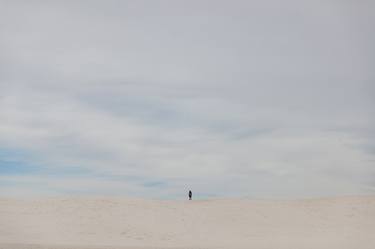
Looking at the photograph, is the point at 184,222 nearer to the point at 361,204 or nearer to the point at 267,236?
the point at 267,236

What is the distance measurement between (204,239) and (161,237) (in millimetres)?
2625

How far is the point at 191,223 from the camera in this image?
35.7 meters

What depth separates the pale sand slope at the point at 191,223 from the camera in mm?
30952

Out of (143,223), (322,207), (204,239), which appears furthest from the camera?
(322,207)

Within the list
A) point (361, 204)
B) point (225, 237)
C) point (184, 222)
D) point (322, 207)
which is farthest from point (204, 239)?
point (361, 204)

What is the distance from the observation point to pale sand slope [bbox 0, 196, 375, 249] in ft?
102

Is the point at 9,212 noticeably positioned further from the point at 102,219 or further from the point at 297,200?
the point at 297,200

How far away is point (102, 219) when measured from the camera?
117 feet

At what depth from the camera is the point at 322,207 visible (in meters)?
39.0

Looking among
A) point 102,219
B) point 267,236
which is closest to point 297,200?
point 267,236

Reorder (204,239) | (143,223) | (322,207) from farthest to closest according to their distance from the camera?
(322,207) < (143,223) < (204,239)

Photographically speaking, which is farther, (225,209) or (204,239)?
(225,209)

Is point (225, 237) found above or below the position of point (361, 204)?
below

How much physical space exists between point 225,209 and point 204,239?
707 cm
